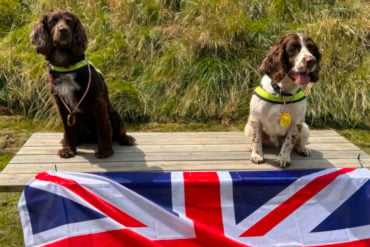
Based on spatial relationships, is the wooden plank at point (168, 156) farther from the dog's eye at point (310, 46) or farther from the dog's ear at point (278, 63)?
the dog's eye at point (310, 46)

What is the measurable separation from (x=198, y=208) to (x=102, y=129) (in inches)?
33.3

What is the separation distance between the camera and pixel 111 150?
9.33 feet

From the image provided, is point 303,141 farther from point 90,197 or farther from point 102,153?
point 90,197

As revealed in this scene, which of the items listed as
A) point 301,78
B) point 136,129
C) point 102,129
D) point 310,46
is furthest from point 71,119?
point 136,129

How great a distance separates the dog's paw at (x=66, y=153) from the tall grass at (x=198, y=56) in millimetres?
1723

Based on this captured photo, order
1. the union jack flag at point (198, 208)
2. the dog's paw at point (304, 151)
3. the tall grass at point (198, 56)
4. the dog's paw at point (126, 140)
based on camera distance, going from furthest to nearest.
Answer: the tall grass at point (198, 56)
the dog's paw at point (126, 140)
the dog's paw at point (304, 151)
the union jack flag at point (198, 208)

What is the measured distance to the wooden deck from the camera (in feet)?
8.63

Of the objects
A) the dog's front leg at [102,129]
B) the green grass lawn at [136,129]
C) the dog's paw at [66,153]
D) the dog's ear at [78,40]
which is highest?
the dog's ear at [78,40]

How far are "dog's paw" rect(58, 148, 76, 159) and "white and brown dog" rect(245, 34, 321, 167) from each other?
1256mm

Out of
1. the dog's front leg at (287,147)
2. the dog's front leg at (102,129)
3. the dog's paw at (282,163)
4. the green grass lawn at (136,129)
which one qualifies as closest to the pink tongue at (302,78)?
the dog's front leg at (287,147)

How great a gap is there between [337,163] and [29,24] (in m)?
4.57

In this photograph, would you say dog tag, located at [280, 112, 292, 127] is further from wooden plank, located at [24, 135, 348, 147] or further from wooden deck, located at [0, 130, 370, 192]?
wooden plank, located at [24, 135, 348, 147]

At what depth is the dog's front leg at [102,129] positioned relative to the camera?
2658mm

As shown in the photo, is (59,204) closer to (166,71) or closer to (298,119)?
(298,119)
